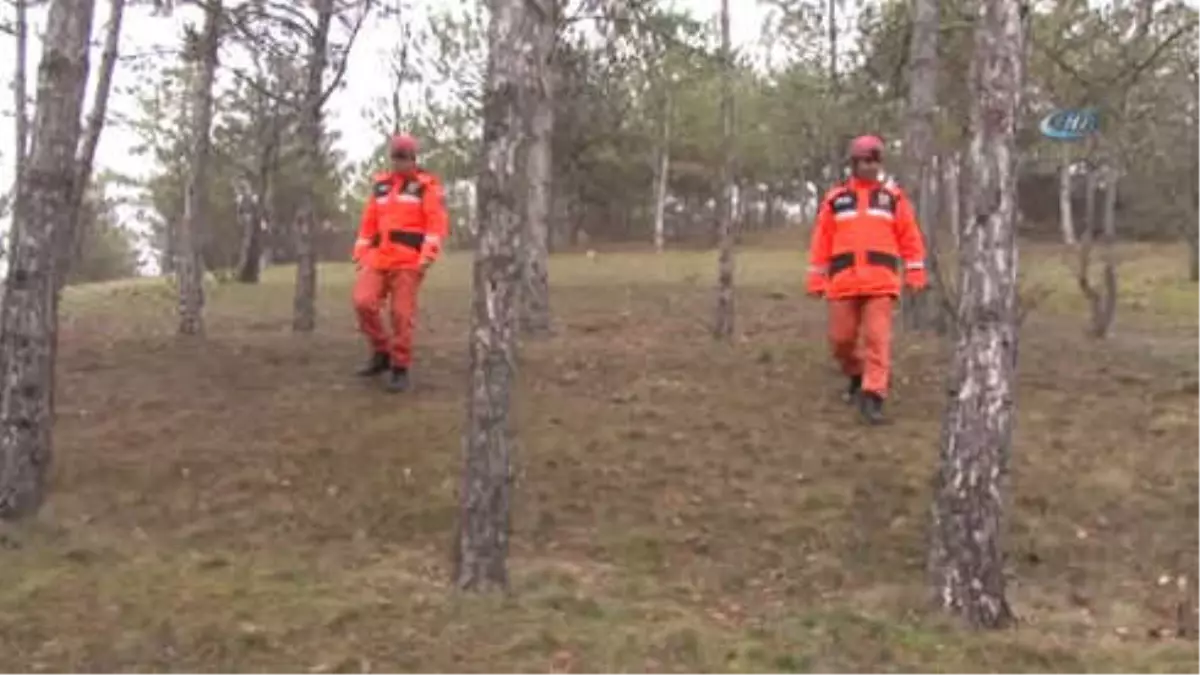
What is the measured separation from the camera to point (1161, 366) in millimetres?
12023

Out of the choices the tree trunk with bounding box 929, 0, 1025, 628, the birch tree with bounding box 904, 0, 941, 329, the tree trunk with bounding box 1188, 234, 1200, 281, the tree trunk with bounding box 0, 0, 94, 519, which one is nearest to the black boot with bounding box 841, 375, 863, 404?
the birch tree with bounding box 904, 0, 941, 329

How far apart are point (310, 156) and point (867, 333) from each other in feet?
24.3

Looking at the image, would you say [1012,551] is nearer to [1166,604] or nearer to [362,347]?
[1166,604]

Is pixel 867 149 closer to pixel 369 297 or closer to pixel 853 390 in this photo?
pixel 853 390

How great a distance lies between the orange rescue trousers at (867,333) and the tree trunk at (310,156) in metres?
6.83

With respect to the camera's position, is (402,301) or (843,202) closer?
(843,202)

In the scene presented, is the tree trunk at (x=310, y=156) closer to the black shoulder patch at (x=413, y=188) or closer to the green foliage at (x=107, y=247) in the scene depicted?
the black shoulder patch at (x=413, y=188)

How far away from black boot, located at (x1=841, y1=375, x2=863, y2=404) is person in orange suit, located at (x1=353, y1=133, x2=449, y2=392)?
10.1 ft

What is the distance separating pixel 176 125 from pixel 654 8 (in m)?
14.4

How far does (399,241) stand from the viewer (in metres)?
10.1

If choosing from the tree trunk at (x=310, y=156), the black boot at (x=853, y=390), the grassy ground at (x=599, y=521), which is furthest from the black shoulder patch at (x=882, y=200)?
the tree trunk at (x=310, y=156)

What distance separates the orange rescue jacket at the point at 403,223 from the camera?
33.1 feet

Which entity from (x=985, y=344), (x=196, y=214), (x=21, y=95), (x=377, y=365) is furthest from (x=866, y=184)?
(x=21, y=95)

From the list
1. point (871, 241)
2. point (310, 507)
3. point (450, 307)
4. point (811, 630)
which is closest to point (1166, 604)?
point (811, 630)
